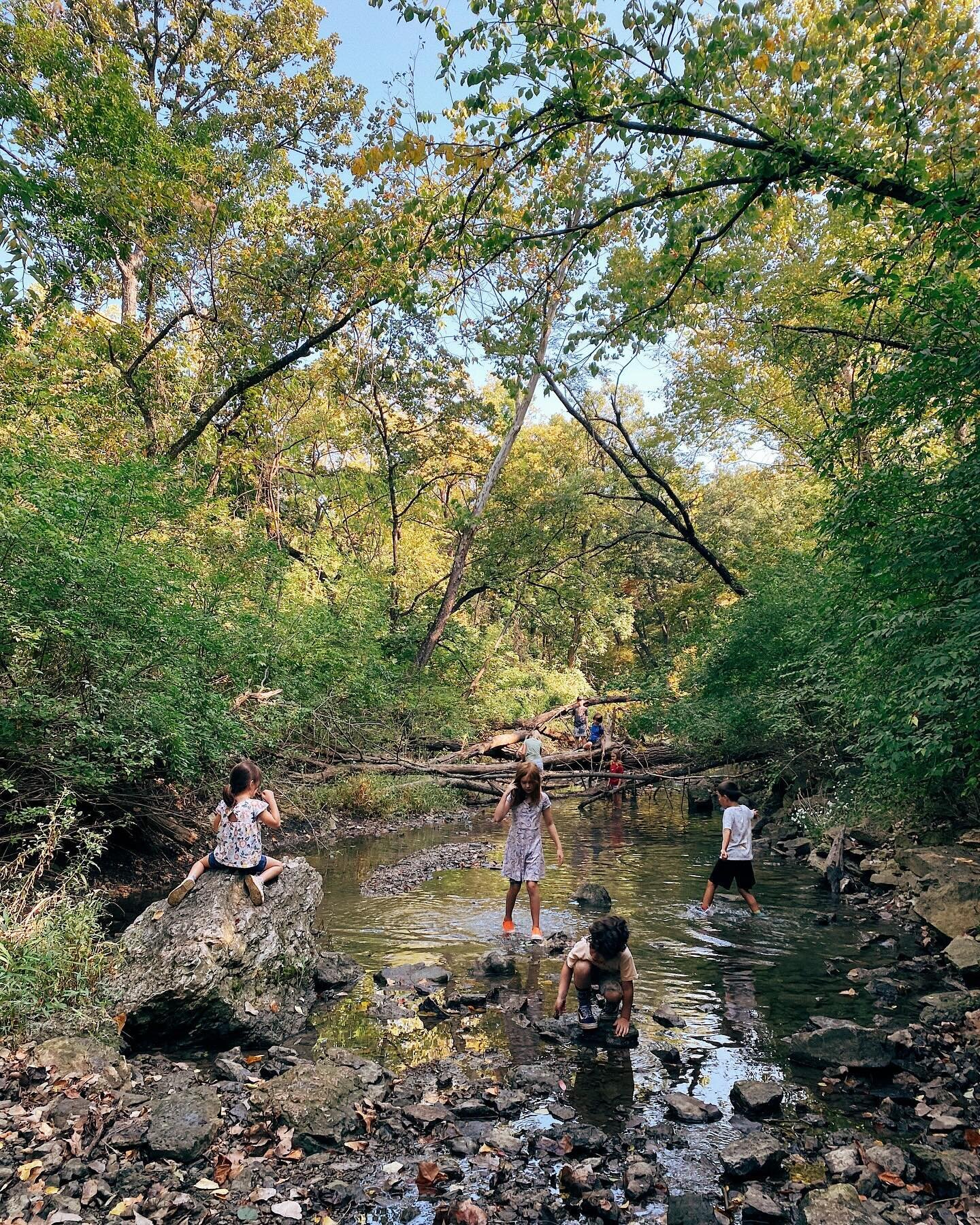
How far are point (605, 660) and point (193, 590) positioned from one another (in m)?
36.7

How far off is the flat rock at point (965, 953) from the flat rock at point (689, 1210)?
15.3 feet

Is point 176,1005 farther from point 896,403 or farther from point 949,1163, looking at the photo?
point 896,403

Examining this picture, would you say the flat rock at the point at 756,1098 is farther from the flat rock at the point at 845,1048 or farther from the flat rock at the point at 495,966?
the flat rock at the point at 495,966

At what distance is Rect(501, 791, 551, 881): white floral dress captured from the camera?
885 cm

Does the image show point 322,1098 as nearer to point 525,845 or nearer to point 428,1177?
point 428,1177

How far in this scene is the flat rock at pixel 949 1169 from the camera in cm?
399

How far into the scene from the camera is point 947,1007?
6.39 metres

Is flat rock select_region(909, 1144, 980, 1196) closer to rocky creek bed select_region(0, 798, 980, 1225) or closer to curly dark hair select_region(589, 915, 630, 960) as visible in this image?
rocky creek bed select_region(0, 798, 980, 1225)

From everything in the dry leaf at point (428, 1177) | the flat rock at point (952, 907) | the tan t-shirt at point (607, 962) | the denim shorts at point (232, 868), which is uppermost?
the denim shorts at point (232, 868)

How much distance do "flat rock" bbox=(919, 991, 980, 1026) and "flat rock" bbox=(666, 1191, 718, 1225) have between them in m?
3.35

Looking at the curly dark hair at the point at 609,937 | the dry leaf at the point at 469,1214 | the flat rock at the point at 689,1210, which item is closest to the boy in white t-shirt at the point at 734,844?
the curly dark hair at the point at 609,937

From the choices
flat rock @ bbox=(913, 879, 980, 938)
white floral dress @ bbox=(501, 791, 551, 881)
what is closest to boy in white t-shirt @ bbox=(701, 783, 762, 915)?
flat rock @ bbox=(913, 879, 980, 938)

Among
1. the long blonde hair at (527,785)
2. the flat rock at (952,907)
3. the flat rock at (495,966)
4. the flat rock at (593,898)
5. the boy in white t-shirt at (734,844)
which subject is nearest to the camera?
the flat rock at (495,966)

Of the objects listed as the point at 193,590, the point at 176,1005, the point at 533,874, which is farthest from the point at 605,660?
the point at 176,1005
